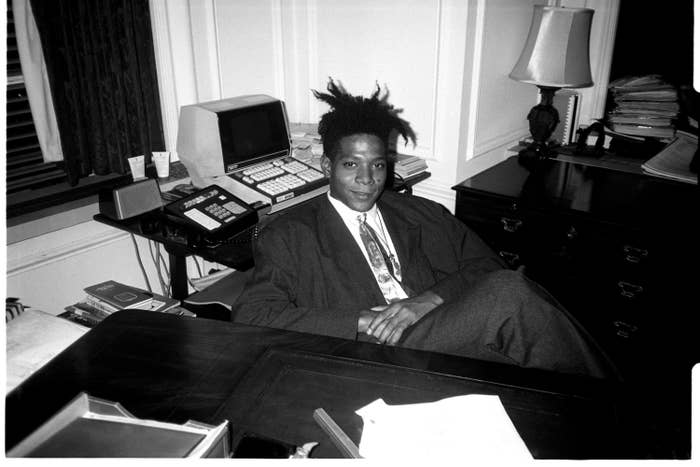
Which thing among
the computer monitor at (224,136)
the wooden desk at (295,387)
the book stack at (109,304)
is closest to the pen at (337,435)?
the wooden desk at (295,387)

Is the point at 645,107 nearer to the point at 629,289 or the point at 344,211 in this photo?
the point at 629,289

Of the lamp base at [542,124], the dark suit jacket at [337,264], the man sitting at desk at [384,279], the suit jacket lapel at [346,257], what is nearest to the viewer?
the man sitting at desk at [384,279]

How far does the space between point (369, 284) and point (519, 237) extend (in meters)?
1.01

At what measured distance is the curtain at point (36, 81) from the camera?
1856 millimetres

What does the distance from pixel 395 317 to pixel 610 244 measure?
1.12 meters

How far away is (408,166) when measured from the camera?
2404 millimetres

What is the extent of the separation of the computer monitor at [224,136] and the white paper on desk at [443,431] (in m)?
1.47

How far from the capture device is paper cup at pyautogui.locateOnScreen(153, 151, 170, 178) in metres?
2.29

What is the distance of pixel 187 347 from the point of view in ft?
3.45

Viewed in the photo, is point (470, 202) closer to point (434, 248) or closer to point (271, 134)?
point (434, 248)

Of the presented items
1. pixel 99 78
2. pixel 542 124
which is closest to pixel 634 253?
pixel 542 124

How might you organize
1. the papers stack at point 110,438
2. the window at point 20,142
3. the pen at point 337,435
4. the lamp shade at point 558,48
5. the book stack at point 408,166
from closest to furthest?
the papers stack at point 110,438, the pen at point 337,435, the window at point 20,142, the lamp shade at point 558,48, the book stack at point 408,166

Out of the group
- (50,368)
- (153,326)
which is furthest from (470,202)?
(50,368)

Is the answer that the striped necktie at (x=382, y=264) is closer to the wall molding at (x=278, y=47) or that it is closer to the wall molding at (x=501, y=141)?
the wall molding at (x=501, y=141)
